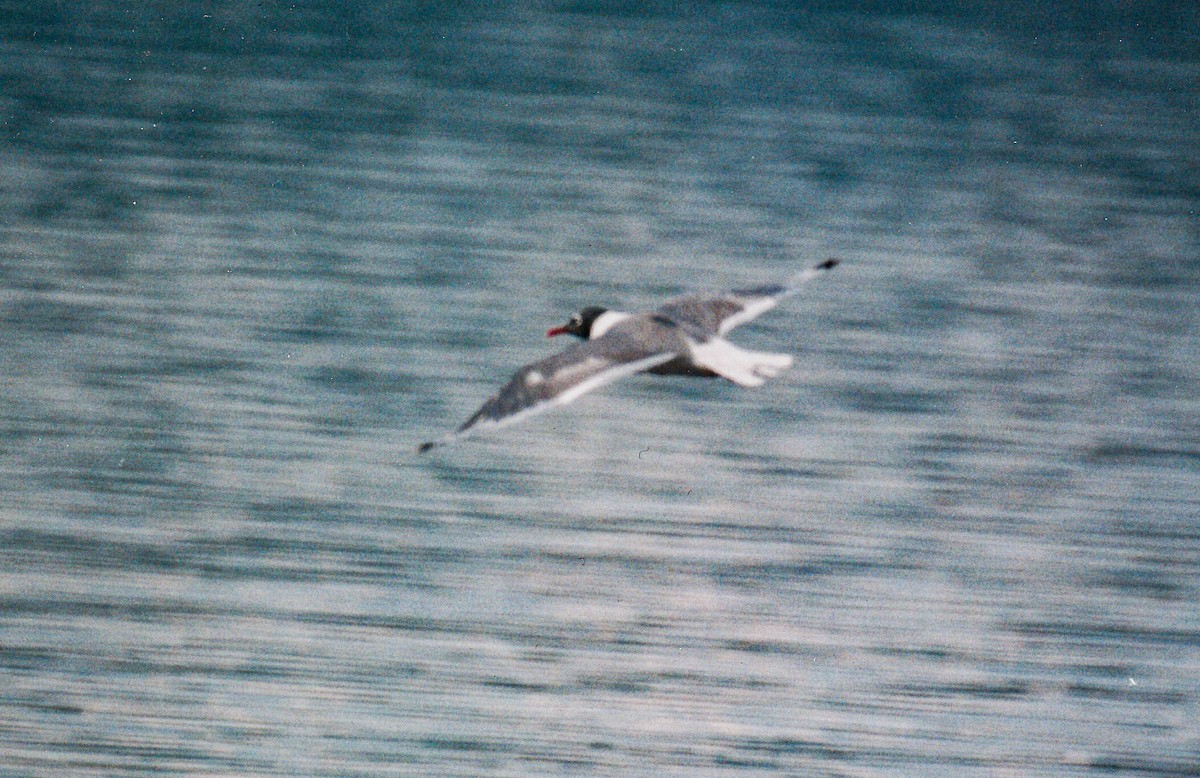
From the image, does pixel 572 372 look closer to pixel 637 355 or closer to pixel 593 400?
pixel 637 355

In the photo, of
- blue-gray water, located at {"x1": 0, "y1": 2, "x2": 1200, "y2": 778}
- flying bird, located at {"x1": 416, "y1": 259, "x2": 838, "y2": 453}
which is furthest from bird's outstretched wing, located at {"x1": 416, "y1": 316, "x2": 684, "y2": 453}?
blue-gray water, located at {"x1": 0, "y1": 2, "x2": 1200, "y2": 778}

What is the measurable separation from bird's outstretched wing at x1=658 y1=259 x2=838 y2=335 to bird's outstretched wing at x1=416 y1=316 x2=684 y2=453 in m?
0.02

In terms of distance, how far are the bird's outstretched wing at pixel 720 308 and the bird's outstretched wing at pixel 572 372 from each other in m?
0.02

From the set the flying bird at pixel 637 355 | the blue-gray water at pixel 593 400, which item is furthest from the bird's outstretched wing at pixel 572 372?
the blue-gray water at pixel 593 400

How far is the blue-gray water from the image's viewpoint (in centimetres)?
97

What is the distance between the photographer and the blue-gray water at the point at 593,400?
3.18 feet

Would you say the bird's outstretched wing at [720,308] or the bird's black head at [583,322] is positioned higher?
the bird's outstretched wing at [720,308]

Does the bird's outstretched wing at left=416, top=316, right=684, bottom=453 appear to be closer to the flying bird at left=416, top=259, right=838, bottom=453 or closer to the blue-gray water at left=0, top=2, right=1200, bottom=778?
the flying bird at left=416, top=259, right=838, bottom=453

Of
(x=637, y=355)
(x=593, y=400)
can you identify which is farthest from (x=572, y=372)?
(x=593, y=400)

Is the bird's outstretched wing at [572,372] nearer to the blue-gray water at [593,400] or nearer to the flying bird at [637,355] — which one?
the flying bird at [637,355]

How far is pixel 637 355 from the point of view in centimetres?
93

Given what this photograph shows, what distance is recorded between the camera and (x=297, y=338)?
113 cm

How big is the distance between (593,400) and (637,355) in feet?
0.48

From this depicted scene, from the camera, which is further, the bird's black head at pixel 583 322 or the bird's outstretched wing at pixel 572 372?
the bird's black head at pixel 583 322
